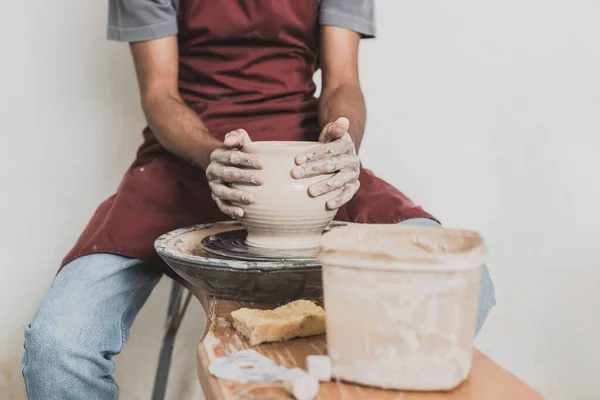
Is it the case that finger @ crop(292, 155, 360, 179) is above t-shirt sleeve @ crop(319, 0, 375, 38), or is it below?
below

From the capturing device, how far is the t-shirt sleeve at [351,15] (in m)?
1.62

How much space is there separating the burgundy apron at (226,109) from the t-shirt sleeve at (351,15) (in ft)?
0.12

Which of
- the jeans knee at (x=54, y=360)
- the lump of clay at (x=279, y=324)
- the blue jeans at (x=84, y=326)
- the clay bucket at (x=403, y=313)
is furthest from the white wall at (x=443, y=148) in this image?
the clay bucket at (x=403, y=313)

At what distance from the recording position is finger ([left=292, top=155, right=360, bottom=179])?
1043 millimetres

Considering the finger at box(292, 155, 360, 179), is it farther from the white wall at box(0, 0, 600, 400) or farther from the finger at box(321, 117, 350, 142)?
the white wall at box(0, 0, 600, 400)

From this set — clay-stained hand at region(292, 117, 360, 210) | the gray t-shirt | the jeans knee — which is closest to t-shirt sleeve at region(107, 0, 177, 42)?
the gray t-shirt

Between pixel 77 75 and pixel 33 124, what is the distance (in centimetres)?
20

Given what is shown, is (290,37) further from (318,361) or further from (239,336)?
(318,361)

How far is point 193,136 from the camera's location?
1.38m

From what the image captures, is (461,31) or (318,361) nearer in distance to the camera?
(318,361)

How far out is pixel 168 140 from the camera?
56.9 inches

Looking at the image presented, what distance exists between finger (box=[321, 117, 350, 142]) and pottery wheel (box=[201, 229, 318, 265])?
20 centimetres

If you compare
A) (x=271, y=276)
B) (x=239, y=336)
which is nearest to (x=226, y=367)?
(x=239, y=336)

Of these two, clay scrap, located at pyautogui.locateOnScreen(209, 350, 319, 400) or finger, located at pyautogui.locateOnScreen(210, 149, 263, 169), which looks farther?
finger, located at pyautogui.locateOnScreen(210, 149, 263, 169)
